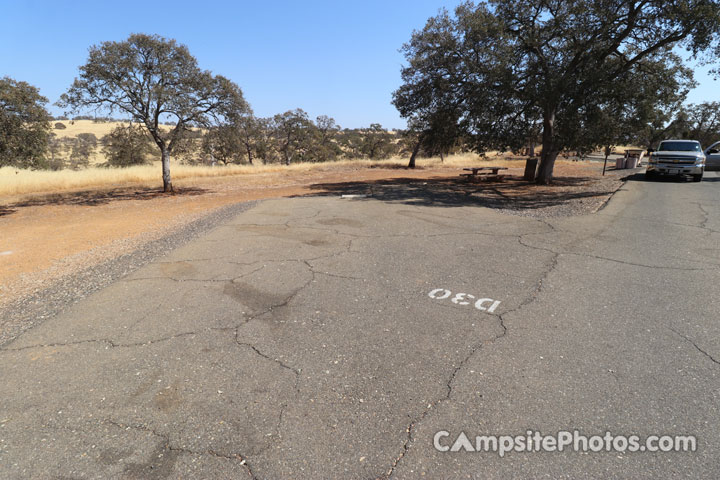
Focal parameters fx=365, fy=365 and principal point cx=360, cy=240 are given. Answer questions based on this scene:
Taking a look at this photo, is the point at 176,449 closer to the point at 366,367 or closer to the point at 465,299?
the point at 366,367

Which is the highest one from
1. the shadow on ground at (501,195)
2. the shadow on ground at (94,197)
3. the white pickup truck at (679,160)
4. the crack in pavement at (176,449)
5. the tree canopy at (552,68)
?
the tree canopy at (552,68)

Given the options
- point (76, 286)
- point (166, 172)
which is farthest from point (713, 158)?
point (166, 172)

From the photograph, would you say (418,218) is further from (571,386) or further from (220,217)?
(571,386)

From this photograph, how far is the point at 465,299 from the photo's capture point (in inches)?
181

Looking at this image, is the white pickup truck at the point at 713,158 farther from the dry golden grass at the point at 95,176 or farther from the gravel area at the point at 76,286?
the gravel area at the point at 76,286

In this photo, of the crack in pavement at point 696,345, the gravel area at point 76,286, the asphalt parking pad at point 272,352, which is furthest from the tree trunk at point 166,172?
the crack in pavement at point 696,345

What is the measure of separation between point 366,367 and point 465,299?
1921mm

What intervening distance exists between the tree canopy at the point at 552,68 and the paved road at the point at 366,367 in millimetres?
9870

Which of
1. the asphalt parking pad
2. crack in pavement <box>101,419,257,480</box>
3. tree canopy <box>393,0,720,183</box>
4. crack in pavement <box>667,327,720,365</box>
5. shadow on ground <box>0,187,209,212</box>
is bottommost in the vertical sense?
crack in pavement <box>101,419,257,480</box>

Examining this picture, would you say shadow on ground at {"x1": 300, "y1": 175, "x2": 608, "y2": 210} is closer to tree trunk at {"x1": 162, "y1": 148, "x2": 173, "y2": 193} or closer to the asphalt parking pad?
the asphalt parking pad

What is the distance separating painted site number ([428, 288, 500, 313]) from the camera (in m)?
4.36

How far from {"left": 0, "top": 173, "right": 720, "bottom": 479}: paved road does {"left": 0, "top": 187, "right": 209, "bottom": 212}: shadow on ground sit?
13.3 meters

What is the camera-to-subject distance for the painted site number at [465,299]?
14.3 feet

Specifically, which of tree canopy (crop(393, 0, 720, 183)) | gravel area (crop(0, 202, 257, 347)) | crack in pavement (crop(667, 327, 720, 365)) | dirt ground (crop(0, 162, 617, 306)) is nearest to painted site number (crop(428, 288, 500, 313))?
crack in pavement (crop(667, 327, 720, 365))
